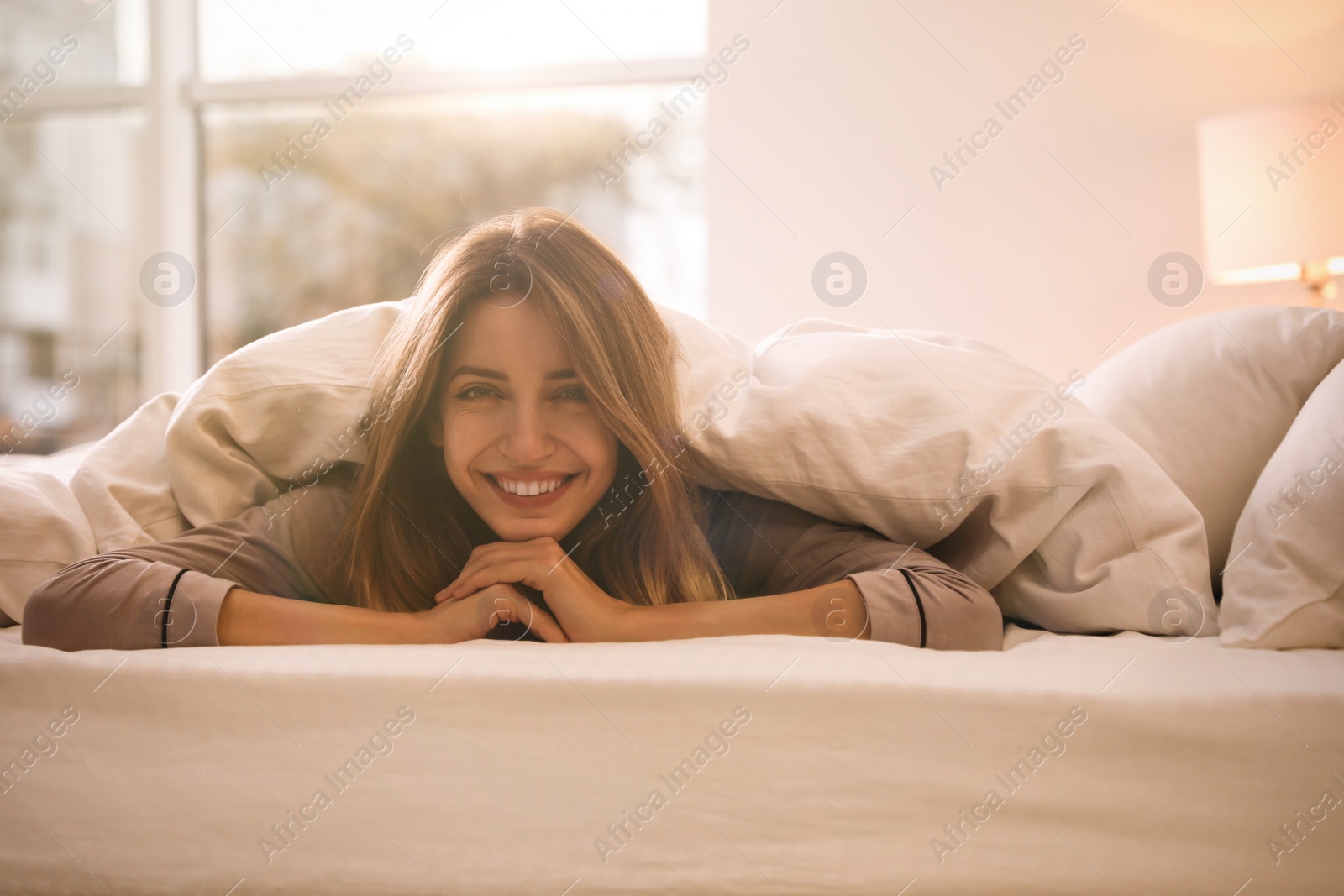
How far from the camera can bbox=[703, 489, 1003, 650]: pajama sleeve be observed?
2.55 feet

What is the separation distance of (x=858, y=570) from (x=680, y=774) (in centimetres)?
29

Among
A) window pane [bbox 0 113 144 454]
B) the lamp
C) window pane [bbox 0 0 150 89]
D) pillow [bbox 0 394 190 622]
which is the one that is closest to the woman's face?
pillow [bbox 0 394 190 622]

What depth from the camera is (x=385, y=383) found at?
96 cm

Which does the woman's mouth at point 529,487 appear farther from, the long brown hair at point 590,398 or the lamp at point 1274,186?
the lamp at point 1274,186

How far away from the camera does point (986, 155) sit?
2.25 metres

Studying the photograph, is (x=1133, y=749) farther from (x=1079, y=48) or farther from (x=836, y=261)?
(x=1079, y=48)

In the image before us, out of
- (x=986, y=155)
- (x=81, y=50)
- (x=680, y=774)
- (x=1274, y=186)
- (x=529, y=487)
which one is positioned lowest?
(x=680, y=774)

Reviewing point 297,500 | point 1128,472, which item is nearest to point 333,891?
point 297,500

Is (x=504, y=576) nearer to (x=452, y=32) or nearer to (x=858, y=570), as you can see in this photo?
(x=858, y=570)

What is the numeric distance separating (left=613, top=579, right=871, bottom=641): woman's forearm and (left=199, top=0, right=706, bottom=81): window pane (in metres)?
2.20

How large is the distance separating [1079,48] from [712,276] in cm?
102

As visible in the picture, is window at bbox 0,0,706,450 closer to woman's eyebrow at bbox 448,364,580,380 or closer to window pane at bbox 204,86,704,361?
window pane at bbox 204,86,704,361

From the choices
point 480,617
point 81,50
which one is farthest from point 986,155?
point 81,50

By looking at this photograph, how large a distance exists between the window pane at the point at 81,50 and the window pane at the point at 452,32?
25 cm
